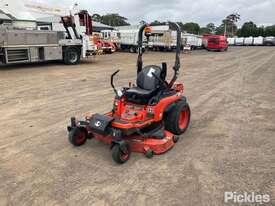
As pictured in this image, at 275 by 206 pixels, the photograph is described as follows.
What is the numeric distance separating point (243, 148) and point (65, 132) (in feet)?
10.4

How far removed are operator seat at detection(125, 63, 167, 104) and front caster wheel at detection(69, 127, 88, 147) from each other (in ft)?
3.09

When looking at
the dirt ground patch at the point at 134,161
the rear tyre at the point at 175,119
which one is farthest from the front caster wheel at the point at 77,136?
the rear tyre at the point at 175,119

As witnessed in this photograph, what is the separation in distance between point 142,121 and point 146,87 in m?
0.69

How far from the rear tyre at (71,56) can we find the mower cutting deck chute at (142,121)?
41.7 feet

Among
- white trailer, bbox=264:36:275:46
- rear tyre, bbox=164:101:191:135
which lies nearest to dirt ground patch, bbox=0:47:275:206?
rear tyre, bbox=164:101:191:135

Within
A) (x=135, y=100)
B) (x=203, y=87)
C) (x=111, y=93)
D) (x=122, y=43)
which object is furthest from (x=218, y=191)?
(x=122, y=43)

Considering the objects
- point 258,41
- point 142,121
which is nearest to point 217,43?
point 258,41

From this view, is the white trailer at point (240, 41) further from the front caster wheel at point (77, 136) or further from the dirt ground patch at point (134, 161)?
the front caster wheel at point (77, 136)

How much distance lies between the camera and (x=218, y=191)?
3.60m

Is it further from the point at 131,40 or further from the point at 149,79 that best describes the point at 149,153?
the point at 131,40

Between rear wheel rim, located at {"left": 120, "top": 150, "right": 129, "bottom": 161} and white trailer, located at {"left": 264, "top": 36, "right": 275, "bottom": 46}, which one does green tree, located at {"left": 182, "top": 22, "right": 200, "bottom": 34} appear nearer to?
white trailer, located at {"left": 264, "top": 36, "right": 275, "bottom": 46}

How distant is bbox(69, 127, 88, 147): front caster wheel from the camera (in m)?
4.82

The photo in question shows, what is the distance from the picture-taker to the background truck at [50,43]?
14.3m

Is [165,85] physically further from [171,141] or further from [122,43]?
[122,43]
